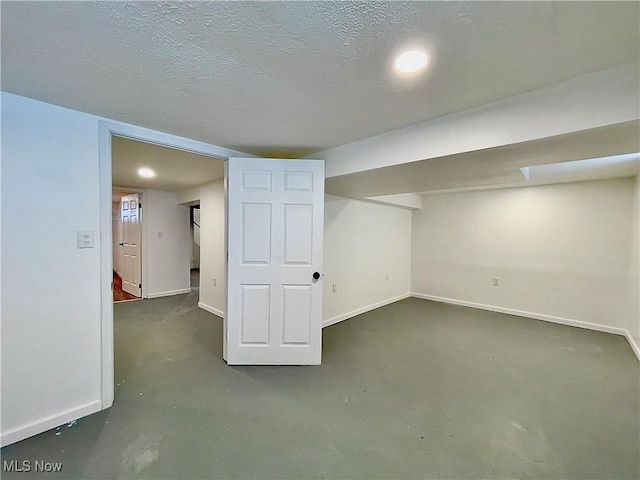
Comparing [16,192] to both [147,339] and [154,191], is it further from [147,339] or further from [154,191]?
[154,191]

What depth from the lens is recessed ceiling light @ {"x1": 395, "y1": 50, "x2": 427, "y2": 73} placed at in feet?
4.05

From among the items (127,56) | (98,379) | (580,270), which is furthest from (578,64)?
(580,270)

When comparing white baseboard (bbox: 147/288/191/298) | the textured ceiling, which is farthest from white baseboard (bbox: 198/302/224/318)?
the textured ceiling

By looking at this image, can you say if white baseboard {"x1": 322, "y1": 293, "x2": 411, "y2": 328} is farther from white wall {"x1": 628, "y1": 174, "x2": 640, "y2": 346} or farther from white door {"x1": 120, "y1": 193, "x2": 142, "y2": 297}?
white door {"x1": 120, "y1": 193, "x2": 142, "y2": 297}

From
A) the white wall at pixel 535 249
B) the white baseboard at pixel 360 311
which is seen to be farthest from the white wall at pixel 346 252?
the white wall at pixel 535 249

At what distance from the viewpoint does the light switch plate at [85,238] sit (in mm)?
1858

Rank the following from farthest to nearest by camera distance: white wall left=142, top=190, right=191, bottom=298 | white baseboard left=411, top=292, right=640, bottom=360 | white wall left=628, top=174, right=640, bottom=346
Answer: white wall left=142, top=190, right=191, bottom=298
white baseboard left=411, top=292, right=640, bottom=360
white wall left=628, top=174, right=640, bottom=346

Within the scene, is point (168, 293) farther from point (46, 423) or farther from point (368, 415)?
point (368, 415)

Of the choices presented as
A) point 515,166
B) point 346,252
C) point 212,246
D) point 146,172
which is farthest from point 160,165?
point 515,166

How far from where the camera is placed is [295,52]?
1223 mm

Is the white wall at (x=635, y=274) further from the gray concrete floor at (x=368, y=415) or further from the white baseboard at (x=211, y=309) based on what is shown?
the white baseboard at (x=211, y=309)

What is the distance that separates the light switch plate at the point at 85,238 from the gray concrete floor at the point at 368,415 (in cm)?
118

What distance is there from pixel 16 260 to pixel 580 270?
5.88 meters

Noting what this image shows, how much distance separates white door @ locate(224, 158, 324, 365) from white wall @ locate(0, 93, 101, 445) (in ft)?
3.35
